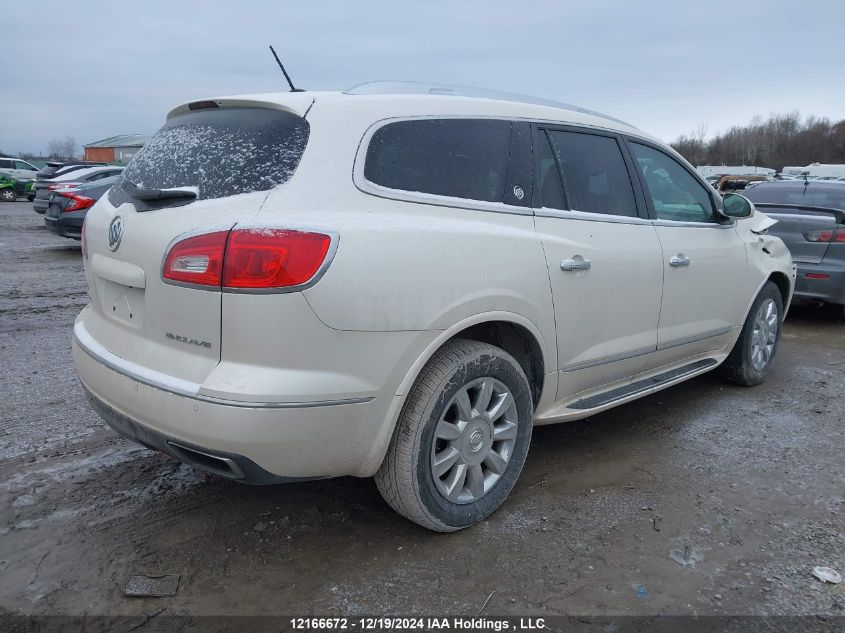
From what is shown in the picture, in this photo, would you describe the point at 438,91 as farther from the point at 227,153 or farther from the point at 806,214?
the point at 806,214

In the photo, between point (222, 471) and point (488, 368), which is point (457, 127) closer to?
point (488, 368)

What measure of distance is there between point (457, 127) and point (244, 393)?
1461 mm

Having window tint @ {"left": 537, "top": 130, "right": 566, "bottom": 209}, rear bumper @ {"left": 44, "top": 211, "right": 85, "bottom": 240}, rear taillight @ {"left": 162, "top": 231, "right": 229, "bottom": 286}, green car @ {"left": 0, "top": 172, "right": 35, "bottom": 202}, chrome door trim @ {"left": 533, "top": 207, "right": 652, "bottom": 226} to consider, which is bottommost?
green car @ {"left": 0, "top": 172, "right": 35, "bottom": 202}

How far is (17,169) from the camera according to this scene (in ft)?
100

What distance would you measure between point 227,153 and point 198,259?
1.64ft

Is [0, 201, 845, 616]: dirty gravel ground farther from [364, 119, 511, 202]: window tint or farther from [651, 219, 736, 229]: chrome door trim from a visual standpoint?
[364, 119, 511, 202]: window tint

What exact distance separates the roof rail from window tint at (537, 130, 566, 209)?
10.0 inches

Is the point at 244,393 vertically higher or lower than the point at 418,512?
higher

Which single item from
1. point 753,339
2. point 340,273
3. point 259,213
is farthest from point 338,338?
point 753,339

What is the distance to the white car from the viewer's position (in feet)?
7.36

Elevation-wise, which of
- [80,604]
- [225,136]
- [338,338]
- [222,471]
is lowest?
[80,604]

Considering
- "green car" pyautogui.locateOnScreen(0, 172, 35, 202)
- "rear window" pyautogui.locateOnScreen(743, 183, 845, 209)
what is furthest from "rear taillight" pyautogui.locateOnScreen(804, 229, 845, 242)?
"green car" pyautogui.locateOnScreen(0, 172, 35, 202)

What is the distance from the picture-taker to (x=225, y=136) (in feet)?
8.62

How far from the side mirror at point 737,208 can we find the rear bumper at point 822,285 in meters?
2.96
